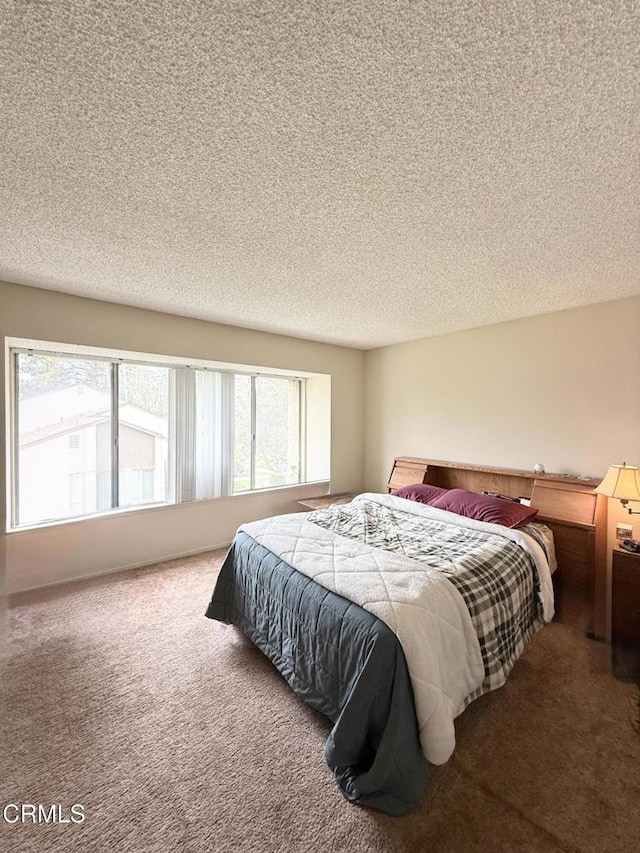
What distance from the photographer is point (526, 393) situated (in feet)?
11.3

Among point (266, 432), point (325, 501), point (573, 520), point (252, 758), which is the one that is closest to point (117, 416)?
point (266, 432)

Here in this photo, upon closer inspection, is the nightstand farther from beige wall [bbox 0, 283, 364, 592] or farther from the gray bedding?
beige wall [bbox 0, 283, 364, 592]

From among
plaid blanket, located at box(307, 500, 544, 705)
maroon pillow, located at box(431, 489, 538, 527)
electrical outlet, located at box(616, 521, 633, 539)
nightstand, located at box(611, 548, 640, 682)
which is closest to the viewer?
plaid blanket, located at box(307, 500, 544, 705)

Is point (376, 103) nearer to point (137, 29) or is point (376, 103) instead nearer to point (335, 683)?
point (137, 29)

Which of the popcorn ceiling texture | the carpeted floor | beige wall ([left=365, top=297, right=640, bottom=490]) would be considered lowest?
the carpeted floor

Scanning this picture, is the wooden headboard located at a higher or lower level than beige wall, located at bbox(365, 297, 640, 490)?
lower

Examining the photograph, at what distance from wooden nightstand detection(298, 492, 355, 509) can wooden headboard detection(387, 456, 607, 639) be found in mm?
1738

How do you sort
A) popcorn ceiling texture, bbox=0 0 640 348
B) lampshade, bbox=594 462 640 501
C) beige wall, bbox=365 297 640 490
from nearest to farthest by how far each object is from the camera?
popcorn ceiling texture, bbox=0 0 640 348 → lampshade, bbox=594 462 640 501 → beige wall, bbox=365 297 640 490

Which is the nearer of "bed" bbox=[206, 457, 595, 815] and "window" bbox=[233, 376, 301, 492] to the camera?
"bed" bbox=[206, 457, 595, 815]

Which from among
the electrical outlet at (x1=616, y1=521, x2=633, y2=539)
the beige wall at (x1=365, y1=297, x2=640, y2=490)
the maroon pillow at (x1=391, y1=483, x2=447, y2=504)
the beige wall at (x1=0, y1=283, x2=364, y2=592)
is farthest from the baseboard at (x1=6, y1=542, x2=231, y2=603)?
the electrical outlet at (x1=616, y1=521, x2=633, y2=539)

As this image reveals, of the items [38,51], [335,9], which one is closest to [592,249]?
[335,9]

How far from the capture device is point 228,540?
418 cm

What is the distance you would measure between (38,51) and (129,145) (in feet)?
1.16

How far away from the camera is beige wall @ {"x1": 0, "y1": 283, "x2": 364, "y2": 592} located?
2.94m
